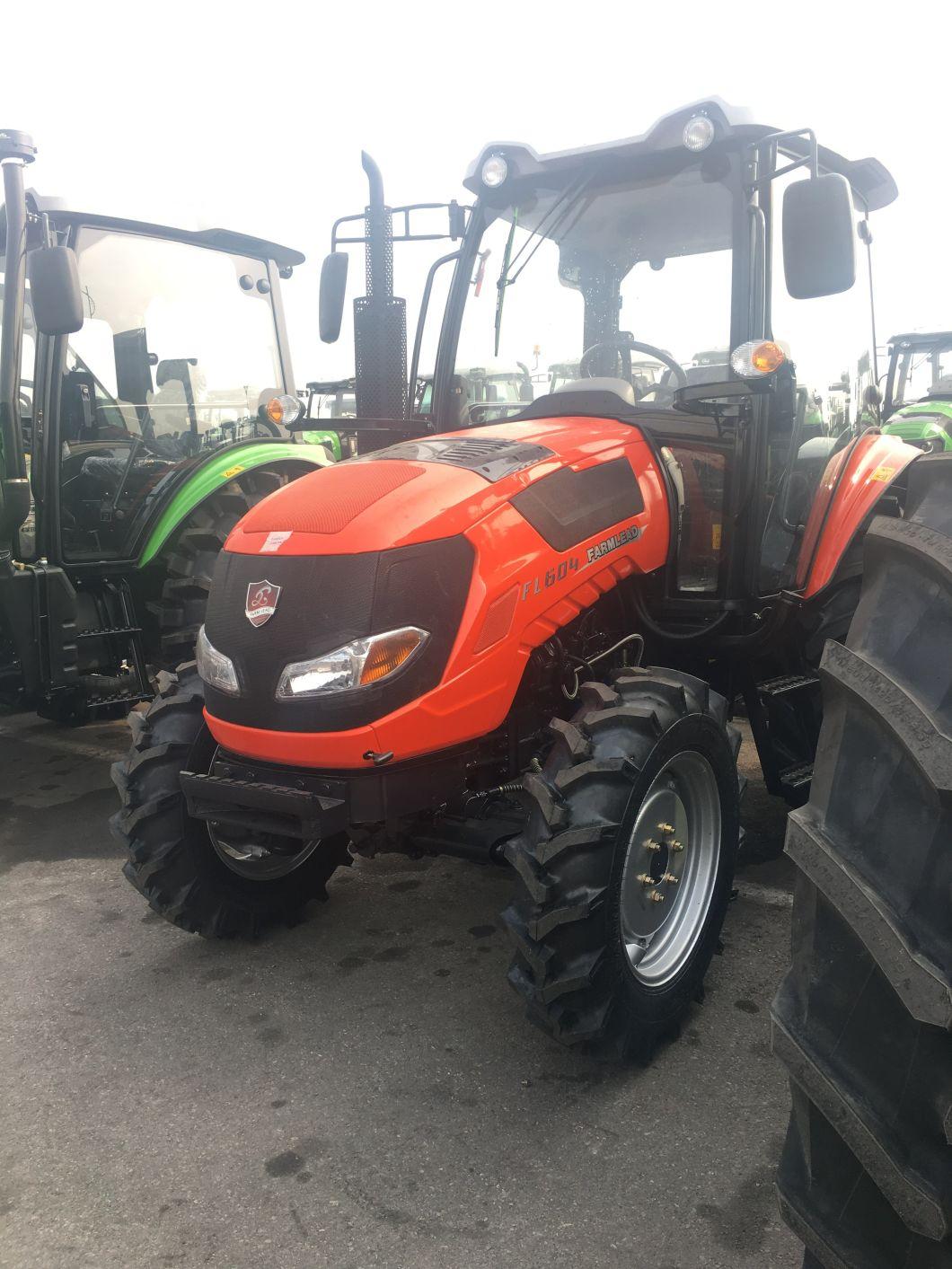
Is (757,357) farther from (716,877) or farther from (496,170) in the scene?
(716,877)

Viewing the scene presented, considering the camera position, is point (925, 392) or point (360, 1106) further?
point (925, 392)

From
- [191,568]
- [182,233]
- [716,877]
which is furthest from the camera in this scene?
[182,233]

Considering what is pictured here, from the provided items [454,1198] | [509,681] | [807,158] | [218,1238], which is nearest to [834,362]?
[807,158]

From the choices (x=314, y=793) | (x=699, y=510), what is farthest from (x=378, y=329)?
(x=314, y=793)

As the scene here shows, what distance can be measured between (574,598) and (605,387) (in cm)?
86

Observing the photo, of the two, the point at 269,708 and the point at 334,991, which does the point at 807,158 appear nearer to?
the point at 269,708

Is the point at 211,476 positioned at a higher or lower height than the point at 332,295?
lower

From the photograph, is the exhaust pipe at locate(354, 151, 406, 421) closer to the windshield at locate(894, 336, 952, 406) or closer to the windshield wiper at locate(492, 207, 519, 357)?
the windshield wiper at locate(492, 207, 519, 357)

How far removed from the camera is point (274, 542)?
2645 millimetres

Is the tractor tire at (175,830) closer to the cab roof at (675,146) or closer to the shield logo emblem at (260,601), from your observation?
the shield logo emblem at (260,601)

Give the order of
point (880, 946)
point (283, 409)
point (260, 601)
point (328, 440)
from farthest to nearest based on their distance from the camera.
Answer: point (328, 440)
point (283, 409)
point (260, 601)
point (880, 946)

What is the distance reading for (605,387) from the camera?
3.29 meters

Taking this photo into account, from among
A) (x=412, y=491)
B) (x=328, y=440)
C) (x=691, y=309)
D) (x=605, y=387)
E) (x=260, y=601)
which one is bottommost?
(x=260, y=601)

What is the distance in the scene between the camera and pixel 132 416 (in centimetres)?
506
